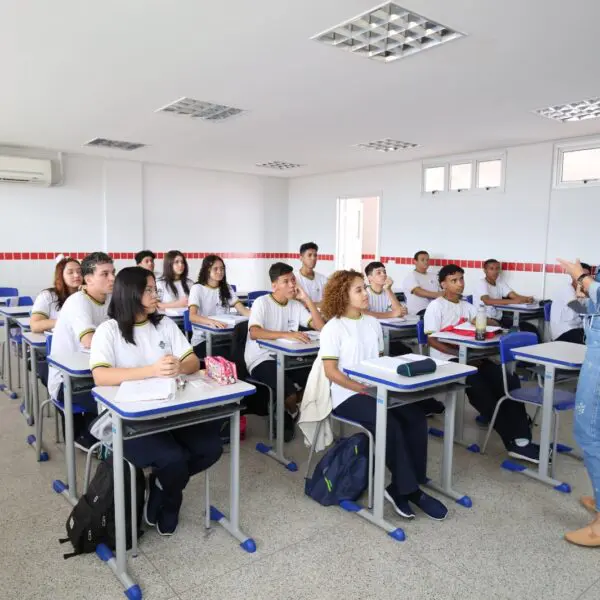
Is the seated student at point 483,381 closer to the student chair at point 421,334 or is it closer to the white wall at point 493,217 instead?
the student chair at point 421,334

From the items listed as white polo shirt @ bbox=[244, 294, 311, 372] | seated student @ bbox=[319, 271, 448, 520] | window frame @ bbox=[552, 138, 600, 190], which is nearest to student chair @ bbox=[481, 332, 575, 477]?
seated student @ bbox=[319, 271, 448, 520]

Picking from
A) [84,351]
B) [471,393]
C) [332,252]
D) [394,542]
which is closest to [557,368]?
[471,393]

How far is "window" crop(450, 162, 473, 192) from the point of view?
757 centimetres

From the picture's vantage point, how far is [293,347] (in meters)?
3.34

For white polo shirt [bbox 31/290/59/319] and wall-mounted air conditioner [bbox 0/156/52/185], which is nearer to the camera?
white polo shirt [bbox 31/290/59/319]

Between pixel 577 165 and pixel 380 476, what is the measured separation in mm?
5422

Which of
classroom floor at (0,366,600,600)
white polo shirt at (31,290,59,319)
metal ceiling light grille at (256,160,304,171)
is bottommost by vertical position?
classroom floor at (0,366,600,600)

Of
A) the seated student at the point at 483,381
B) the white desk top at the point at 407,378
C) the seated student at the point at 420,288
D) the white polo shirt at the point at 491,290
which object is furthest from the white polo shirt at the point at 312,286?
the white desk top at the point at 407,378

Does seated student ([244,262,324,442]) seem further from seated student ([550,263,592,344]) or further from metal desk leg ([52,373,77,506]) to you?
seated student ([550,263,592,344])

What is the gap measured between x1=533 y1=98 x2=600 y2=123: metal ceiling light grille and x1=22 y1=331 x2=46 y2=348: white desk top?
15.5 ft

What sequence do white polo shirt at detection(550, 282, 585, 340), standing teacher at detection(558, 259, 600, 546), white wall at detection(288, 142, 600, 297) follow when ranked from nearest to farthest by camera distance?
standing teacher at detection(558, 259, 600, 546), white polo shirt at detection(550, 282, 585, 340), white wall at detection(288, 142, 600, 297)

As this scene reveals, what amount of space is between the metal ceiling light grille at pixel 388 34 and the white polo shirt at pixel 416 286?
11.6 feet

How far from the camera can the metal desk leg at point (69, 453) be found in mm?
2684

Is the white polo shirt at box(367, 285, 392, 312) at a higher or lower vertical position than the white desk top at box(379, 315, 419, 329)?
higher
